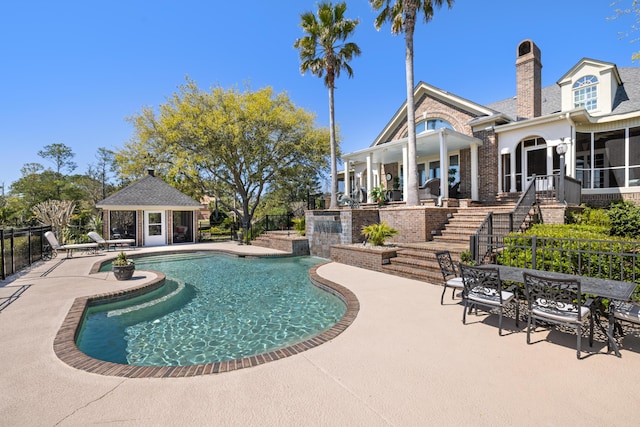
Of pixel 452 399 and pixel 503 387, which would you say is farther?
pixel 503 387

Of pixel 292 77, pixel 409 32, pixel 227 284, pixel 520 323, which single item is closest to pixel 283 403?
pixel 520 323

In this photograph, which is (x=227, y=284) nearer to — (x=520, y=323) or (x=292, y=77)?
(x=520, y=323)

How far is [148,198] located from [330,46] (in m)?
14.3

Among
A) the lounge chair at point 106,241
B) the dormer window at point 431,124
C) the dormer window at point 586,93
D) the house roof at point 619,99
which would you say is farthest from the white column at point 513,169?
the lounge chair at point 106,241

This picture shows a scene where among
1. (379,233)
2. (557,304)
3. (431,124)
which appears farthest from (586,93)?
(557,304)

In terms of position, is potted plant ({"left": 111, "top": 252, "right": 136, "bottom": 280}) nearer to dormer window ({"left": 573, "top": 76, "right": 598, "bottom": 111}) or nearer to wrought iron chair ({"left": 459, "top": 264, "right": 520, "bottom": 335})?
wrought iron chair ({"left": 459, "top": 264, "right": 520, "bottom": 335})

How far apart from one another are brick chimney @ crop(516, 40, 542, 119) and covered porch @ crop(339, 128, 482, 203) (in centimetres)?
297

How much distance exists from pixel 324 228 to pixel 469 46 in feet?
37.1

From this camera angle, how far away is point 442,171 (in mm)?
12289

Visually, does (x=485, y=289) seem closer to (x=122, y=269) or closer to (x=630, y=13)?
(x=630, y=13)

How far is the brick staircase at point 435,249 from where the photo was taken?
24.7 ft

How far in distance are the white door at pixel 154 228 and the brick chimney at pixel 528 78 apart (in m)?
21.3

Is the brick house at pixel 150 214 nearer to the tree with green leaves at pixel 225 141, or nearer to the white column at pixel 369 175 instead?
the tree with green leaves at pixel 225 141

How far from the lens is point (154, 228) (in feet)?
59.8
